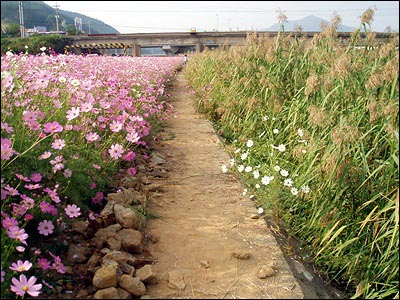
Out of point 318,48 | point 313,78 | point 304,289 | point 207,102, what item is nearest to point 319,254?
point 304,289

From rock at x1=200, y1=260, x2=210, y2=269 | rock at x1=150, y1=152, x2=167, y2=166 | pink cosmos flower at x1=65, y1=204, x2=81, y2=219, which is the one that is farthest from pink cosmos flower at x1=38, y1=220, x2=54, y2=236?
rock at x1=150, y1=152, x2=167, y2=166

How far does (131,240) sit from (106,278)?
17.2 inches

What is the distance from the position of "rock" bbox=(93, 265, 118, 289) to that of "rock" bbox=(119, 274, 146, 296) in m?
0.04

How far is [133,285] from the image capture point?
6.45 ft

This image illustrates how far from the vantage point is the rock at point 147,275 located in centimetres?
206

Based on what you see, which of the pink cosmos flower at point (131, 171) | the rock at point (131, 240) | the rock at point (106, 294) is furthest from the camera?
the pink cosmos flower at point (131, 171)

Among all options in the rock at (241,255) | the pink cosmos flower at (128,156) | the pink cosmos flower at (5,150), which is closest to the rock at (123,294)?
the rock at (241,255)

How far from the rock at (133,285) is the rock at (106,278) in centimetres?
4

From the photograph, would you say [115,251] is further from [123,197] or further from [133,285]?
[123,197]

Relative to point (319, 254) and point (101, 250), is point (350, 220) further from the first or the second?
point (101, 250)

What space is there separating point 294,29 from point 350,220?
2819 mm

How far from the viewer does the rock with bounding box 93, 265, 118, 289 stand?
77.2 inches

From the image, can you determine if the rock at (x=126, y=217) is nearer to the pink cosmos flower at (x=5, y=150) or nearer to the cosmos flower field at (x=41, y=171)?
the cosmos flower field at (x=41, y=171)

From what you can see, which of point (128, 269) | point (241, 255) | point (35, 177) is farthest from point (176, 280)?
point (35, 177)
